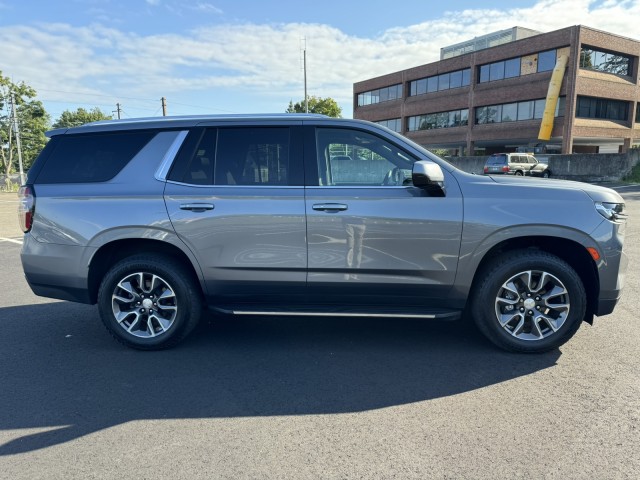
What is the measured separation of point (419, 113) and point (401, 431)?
48030 millimetres

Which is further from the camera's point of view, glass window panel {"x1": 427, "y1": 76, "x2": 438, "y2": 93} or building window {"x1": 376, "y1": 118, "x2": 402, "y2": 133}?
building window {"x1": 376, "y1": 118, "x2": 402, "y2": 133}

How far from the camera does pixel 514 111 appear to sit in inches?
1512

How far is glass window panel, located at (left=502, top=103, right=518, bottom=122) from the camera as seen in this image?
3834 centimetres

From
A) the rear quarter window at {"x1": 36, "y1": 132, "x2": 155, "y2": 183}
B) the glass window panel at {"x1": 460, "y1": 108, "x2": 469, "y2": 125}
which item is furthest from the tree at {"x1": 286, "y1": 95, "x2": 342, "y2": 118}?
the rear quarter window at {"x1": 36, "y1": 132, "x2": 155, "y2": 183}

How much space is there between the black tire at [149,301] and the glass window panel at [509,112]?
131 feet

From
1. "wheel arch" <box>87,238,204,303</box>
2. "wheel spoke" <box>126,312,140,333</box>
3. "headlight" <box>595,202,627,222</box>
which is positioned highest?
"headlight" <box>595,202,627,222</box>

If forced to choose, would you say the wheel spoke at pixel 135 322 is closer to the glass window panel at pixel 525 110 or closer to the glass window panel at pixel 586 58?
the glass window panel at pixel 586 58

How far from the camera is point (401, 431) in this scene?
9.21 feet

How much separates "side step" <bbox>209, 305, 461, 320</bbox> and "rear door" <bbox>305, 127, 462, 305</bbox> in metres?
0.10

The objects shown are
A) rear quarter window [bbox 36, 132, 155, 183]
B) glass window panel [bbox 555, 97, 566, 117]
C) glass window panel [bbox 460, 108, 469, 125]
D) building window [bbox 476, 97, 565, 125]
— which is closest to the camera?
rear quarter window [bbox 36, 132, 155, 183]

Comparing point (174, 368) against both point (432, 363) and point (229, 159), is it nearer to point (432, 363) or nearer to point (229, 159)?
point (229, 159)

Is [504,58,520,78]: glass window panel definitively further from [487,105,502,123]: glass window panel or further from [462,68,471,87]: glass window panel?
[462,68,471,87]: glass window panel

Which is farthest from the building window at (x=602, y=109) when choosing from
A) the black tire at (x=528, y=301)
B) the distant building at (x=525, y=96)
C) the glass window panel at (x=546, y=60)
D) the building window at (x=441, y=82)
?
the black tire at (x=528, y=301)

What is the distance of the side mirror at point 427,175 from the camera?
3488mm
